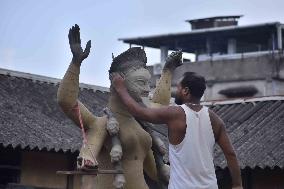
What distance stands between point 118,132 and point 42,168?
8.87 metres

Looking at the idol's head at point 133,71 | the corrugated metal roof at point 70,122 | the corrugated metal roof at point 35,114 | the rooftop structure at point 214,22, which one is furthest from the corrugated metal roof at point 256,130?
the rooftop structure at point 214,22

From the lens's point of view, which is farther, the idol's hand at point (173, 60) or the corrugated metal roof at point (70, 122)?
the corrugated metal roof at point (70, 122)

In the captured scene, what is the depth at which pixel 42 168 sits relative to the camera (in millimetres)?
14977

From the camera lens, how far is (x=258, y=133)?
1631 centimetres

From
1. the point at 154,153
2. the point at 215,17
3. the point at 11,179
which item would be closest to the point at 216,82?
the point at 215,17

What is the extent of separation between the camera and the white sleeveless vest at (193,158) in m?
5.36

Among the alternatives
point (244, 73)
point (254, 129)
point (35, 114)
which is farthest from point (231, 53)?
point (35, 114)

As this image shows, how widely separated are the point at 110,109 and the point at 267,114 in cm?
1111

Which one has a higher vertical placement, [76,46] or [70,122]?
[76,46]

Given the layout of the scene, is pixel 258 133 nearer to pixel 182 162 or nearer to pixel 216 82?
pixel 182 162

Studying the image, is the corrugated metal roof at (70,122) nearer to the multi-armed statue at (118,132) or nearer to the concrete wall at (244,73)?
the multi-armed statue at (118,132)

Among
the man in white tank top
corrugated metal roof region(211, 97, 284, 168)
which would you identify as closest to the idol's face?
the man in white tank top

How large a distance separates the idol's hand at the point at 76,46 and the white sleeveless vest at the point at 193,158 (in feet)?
3.29

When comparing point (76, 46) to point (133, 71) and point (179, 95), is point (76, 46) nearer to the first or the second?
point (133, 71)
